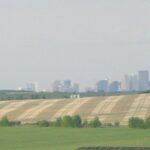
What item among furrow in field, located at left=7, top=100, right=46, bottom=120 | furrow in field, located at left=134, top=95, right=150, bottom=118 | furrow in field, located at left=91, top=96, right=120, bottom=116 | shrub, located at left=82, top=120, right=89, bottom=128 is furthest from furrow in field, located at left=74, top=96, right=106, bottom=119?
furrow in field, located at left=7, top=100, right=46, bottom=120

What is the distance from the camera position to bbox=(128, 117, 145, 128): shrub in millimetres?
60369

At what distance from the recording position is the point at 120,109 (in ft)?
242

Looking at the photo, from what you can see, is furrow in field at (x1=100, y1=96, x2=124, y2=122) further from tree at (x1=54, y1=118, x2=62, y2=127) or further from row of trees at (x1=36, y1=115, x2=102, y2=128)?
tree at (x1=54, y1=118, x2=62, y2=127)

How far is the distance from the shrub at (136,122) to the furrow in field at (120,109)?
4150 mm

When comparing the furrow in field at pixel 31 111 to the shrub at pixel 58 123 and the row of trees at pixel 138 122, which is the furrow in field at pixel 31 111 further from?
the row of trees at pixel 138 122

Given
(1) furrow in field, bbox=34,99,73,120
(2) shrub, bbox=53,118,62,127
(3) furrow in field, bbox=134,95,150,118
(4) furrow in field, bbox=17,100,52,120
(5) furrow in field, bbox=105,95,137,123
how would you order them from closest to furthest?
(2) shrub, bbox=53,118,62,127
(5) furrow in field, bbox=105,95,137,123
(3) furrow in field, bbox=134,95,150,118
(1) furrow in field, bbox=34,99,73,120
(4) furrow in field, bbox=17,100,52,120

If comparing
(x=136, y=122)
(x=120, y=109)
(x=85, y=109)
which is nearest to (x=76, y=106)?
(x=85, y=109)

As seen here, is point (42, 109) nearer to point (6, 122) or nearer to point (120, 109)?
point (6, 122)

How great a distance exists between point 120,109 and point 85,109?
5144 mm

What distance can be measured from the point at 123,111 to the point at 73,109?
308 inches

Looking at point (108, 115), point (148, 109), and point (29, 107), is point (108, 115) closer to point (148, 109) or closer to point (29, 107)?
point (148, 109)

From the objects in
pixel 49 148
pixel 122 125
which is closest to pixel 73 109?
pixel 122 125

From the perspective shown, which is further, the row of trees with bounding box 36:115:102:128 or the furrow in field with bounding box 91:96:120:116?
the furrow in field with bounding box 91:96:120:116

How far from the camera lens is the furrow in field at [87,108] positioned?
7266 centimetres
